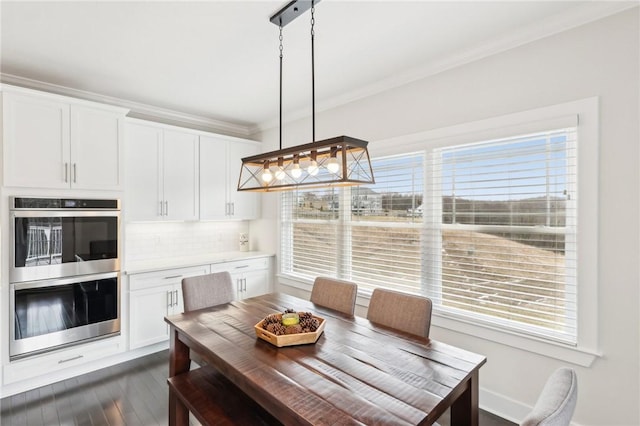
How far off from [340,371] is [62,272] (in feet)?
8.86

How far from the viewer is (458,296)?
261cm

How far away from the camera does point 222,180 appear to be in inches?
168

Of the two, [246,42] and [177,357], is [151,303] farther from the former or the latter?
[246,42]

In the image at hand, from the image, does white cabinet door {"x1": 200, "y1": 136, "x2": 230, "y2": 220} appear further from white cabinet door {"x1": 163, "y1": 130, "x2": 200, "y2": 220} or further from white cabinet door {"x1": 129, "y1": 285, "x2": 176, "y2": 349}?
white cabinet door {"x1": 129, "y1": 285, "x2": 176, "y2": 349}

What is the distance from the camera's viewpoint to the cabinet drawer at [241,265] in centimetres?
386

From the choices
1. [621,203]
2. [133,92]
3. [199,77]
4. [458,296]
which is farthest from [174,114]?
[621,203]

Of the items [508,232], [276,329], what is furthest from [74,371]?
[508,232]

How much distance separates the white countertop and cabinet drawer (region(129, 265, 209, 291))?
A: 52mm

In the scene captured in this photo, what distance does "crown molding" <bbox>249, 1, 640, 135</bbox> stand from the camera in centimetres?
192

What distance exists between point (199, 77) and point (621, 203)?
3.34 metres

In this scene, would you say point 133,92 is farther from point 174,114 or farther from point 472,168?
point 472,168

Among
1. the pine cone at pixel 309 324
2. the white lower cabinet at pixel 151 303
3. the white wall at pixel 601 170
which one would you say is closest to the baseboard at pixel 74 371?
the white lower cabinet at pixel 151 303

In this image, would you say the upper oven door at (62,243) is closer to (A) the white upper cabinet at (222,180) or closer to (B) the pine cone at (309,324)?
(A) the white upper cabinet at (222,180)

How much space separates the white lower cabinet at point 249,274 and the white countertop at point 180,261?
0.06m
